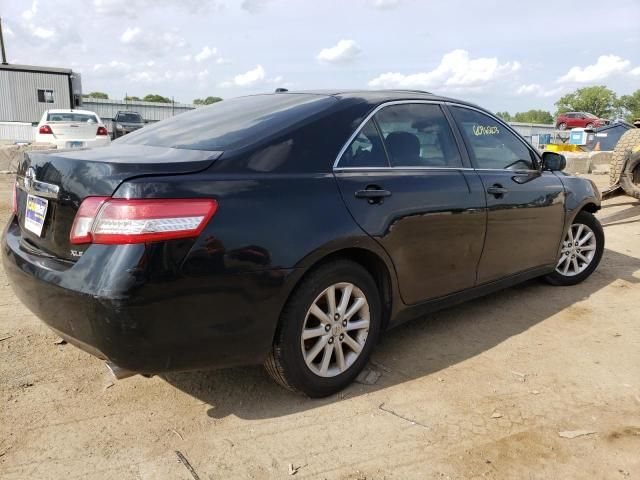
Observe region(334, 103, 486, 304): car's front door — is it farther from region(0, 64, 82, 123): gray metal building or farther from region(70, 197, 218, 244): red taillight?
region(0, 64, 82, 123): gray metal building

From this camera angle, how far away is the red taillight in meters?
2.26

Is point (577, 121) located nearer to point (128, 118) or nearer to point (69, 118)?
point (128, 118)

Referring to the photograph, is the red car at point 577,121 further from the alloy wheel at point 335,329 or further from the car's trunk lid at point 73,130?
the alloy wheel at point 335,329

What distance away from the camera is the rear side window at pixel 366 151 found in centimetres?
300

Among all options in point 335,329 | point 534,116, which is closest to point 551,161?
point 335,329

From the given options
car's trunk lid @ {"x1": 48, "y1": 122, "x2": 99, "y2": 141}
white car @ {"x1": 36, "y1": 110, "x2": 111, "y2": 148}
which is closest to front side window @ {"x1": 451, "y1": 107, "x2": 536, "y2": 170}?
white car @ {"x1": 36, "y1": 110, "x2": 111, "y2": 148}

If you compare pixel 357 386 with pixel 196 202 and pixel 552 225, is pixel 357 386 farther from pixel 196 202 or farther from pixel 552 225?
pixel 552 225

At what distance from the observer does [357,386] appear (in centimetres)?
313

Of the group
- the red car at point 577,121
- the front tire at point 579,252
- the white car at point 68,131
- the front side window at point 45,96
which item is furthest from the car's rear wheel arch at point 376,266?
the red car at point 577,121

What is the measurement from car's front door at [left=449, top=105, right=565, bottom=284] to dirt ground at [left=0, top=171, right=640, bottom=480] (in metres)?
0.60

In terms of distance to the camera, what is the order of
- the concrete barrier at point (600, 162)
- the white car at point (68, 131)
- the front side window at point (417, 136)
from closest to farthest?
the front side window at point (417, 136), the white car at point (68, 131), the concrete barrier at point (600, 162)

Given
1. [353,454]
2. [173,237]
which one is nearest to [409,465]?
[353,454]

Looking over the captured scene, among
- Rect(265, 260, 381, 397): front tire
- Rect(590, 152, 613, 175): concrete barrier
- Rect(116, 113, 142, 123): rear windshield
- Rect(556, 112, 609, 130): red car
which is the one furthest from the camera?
Rect(556, 112, 609, 130): red car

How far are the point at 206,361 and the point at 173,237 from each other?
62 centimetres
